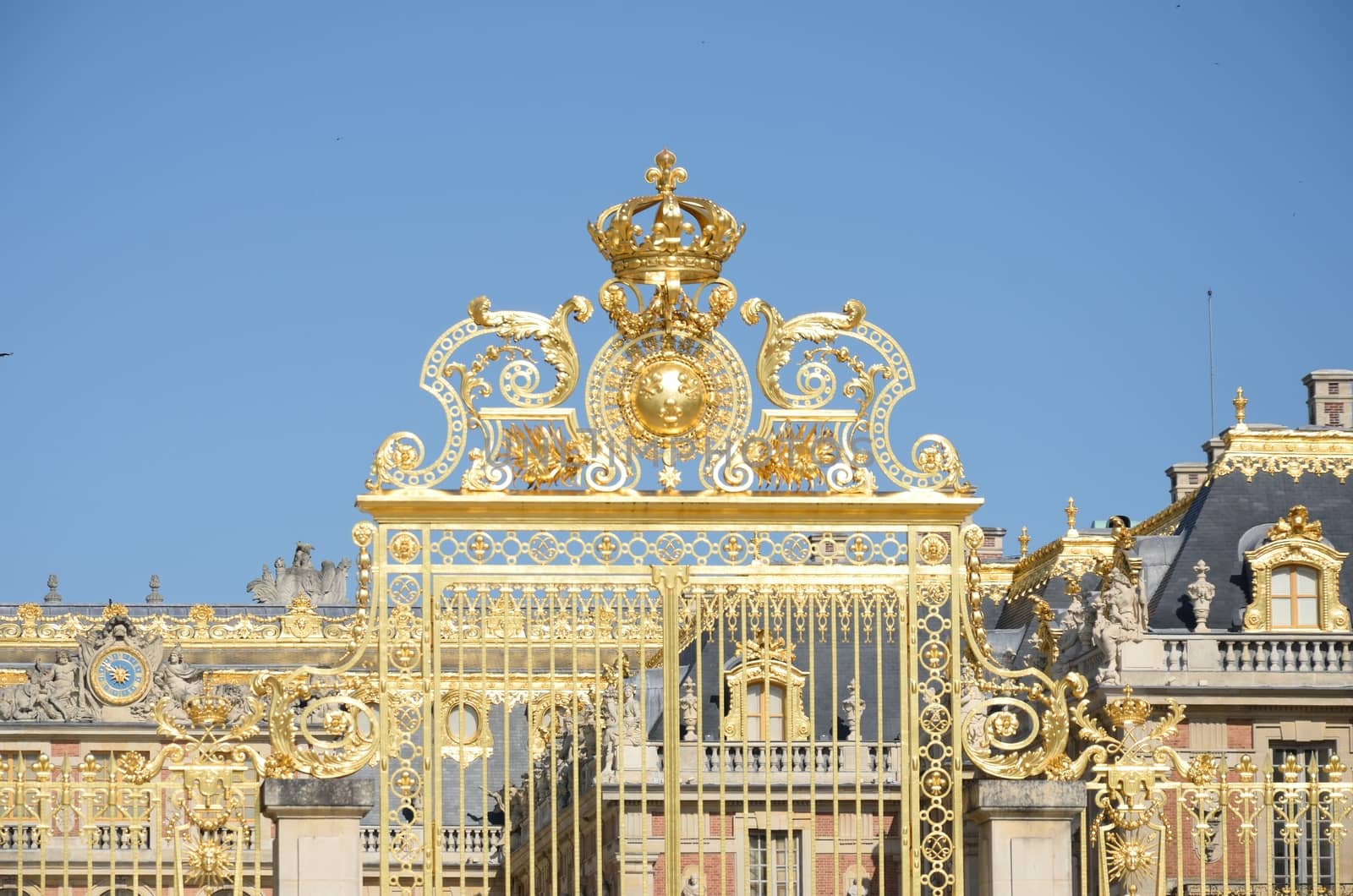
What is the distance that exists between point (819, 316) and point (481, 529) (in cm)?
221

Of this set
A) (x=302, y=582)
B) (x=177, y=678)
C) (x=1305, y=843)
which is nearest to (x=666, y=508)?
(x=1305, y=843)

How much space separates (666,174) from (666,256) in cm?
47

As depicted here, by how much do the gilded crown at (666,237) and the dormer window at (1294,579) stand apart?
61.1 ft

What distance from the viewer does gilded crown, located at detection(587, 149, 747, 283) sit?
18.8m

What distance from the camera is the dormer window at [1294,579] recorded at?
36.3 m

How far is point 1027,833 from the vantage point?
1878 centimetres

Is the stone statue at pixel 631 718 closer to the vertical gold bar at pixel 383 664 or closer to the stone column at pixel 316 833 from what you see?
the vertical gold bar at pixel 383 664

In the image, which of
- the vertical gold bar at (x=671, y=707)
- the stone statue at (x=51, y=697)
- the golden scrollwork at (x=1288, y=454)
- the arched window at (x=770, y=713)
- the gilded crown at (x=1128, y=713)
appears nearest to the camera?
the vertical gold bar at (x=671, y=707)

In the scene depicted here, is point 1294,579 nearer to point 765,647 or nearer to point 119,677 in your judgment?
point 119,677

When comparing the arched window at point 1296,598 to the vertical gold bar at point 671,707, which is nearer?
the vertical gold bar at point 671,707

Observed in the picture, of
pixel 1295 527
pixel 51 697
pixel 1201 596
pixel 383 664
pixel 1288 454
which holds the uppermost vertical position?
pixel 1288 454

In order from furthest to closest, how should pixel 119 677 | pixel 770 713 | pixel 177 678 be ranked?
pixel 119 677 < pixel 177 678 < pixel 770 713

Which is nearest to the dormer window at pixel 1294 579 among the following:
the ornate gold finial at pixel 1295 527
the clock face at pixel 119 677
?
the ornate gold finial at pixel 1295 527

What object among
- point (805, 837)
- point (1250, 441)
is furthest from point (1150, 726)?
point (1250, 441)
